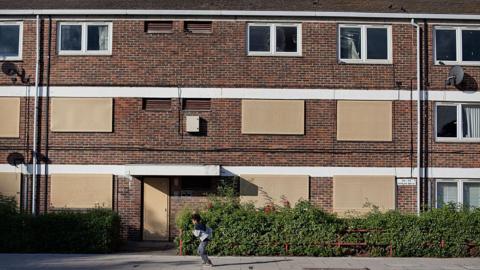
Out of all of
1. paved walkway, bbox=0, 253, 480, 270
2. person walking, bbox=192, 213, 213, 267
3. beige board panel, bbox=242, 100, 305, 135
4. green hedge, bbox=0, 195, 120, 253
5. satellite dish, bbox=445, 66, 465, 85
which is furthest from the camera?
beige board panel, bbox=242, 100, 305, 135

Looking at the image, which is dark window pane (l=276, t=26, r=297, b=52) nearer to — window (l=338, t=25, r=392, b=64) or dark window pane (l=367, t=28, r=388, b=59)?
window (l=338, t=25, r=392, b=64)

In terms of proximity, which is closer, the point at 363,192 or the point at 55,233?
the point at 55,233

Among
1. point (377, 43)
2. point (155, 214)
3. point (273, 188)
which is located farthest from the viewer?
point (377, 43)

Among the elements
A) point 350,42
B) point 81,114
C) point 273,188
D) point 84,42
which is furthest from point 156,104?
point 350,42

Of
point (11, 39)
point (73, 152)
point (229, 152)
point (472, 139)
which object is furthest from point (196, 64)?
point (472, 139)

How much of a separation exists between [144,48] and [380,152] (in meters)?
8.13

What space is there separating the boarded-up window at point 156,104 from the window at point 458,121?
856 cm

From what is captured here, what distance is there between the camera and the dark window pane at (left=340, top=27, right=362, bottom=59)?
19391 mm

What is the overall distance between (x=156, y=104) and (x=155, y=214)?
3.46 meters

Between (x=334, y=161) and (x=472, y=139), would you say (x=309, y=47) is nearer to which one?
(x=334, y=161)

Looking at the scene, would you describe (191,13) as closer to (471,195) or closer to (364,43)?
(364,43)

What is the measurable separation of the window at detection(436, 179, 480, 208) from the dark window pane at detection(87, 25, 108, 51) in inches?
451

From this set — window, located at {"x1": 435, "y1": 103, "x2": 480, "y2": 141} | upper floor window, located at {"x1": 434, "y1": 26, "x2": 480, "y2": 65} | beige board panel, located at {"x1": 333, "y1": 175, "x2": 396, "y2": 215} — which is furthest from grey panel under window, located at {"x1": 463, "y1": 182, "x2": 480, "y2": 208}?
upper floor window, located at {"x1": 434, "y1": 26, "x2": 480, "y2": 65}

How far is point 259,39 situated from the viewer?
762 inches
